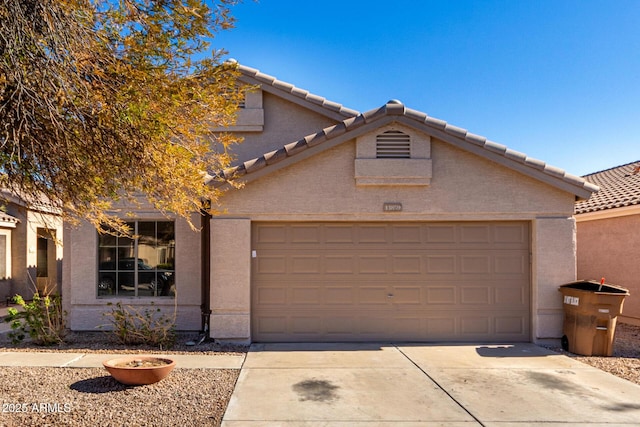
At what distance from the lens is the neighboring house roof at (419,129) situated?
30.4 feet

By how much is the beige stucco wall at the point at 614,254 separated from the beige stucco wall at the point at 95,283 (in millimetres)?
10432

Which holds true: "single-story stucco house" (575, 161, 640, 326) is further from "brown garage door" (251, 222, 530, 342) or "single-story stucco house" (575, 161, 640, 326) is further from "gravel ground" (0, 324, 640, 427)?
"gravel ground" (0, 324, 640, 427)

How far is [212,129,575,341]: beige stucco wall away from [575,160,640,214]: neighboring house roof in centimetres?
242

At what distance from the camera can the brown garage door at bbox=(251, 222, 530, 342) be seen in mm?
9617

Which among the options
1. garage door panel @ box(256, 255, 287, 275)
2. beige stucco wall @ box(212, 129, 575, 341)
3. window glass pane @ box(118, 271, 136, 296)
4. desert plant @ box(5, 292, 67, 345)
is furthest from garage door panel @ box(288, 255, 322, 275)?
desert plant @ box(5, 292, 67, 345)

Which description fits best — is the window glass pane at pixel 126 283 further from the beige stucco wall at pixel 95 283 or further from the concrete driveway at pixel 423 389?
the concrete driveway at pixel 423 389

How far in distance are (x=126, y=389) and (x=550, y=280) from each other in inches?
304

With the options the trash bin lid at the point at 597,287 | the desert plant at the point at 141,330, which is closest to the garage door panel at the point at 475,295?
the trash bin lid at the point at 597,287

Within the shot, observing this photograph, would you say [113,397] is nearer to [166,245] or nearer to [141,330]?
[141,330]

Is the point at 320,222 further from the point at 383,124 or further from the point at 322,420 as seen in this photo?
the point at 322,420

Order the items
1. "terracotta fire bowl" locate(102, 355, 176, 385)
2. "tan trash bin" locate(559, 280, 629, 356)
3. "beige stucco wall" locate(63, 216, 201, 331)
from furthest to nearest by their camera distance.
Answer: "beige stucco wall" locate(63, 216, 201, 331), "tan trash bin" locate(559, 280, 629, 356), "terracotta fire bowl" locate(102, 355, 176, 385)

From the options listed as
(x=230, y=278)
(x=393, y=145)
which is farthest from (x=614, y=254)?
(x=230, y=278)

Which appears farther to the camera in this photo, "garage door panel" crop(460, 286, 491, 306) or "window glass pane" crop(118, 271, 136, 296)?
"window glass pane" crop(118, 271, 136, 296)

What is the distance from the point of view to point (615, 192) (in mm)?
14227
